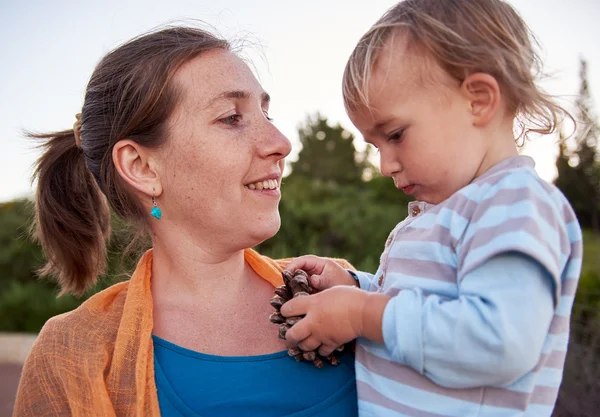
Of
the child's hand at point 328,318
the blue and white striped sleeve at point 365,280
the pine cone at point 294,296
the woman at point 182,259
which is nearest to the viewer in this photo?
the child's hand at point 328,318

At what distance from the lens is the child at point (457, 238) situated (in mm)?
1286

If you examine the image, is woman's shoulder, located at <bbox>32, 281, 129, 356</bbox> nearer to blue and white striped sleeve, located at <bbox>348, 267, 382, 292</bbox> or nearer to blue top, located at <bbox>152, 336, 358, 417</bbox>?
blue top, located at <bbox>152, 336, 358, 417</bbox>

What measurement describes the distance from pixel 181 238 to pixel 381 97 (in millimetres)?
1083

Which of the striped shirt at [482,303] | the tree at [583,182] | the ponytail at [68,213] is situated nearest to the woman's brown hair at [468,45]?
the striped shirt at [482,303]

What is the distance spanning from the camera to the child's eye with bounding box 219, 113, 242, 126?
214cm

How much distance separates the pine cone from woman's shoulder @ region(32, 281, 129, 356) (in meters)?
0.70

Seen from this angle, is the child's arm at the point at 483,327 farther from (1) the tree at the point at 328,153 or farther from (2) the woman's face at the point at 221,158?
(1) the tree at the point at 328,153

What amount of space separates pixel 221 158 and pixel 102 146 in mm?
614

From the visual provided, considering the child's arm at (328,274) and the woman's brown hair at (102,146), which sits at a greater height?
A: the woman's brown hair at (102,146)

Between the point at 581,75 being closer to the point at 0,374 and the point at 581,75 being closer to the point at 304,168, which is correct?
the point at 304,168

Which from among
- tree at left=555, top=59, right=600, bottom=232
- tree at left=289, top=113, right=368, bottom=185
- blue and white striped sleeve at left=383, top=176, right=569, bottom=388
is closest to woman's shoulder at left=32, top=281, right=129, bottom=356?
blue and white striped sleeve at left=383, top=176, right=569, bottom=388

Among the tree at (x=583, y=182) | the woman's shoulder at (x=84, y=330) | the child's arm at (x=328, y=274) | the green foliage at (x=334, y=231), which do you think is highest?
the child's arm at (x=328, y=274)

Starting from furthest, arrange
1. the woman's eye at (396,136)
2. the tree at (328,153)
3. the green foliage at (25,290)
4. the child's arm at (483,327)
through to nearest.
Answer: the tree at (328,153), the green foliage at (25,290), the woman's eye at (396,136), the child's arm at (483,327)

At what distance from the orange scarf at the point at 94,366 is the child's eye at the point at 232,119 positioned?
76 cm
